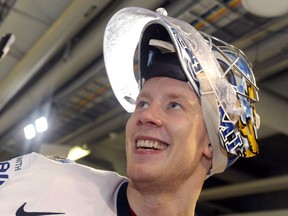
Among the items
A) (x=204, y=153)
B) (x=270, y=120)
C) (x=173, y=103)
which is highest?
(x=173, y=103)

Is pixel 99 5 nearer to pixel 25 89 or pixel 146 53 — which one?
pixel 146 53

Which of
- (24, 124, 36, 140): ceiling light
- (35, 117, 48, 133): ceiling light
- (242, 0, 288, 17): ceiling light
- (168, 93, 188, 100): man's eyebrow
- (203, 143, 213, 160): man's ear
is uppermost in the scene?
(168, 93, 188, 100): man's eyebrow

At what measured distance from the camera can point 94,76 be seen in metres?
3.50

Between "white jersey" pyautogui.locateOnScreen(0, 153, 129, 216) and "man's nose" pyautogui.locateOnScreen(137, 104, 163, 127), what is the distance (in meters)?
0.22

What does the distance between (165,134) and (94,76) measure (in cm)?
248

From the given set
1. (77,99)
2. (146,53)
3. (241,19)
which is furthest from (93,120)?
(146,53)

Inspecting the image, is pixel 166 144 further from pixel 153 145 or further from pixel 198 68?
pixel 198 68

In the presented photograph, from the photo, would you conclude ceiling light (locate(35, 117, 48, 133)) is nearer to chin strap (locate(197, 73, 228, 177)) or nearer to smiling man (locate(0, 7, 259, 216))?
smiling man (locate(0, 7, 259, 216))

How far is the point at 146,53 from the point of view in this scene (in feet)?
4.37

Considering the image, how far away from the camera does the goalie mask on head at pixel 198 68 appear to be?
3.76ft

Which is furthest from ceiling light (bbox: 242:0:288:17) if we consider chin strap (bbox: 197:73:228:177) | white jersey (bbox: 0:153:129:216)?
white jersey (bbox: 0:153:129:216)

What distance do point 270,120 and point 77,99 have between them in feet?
6.32

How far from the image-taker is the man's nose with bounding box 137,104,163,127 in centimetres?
109

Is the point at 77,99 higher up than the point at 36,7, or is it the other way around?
the point at 36,7
